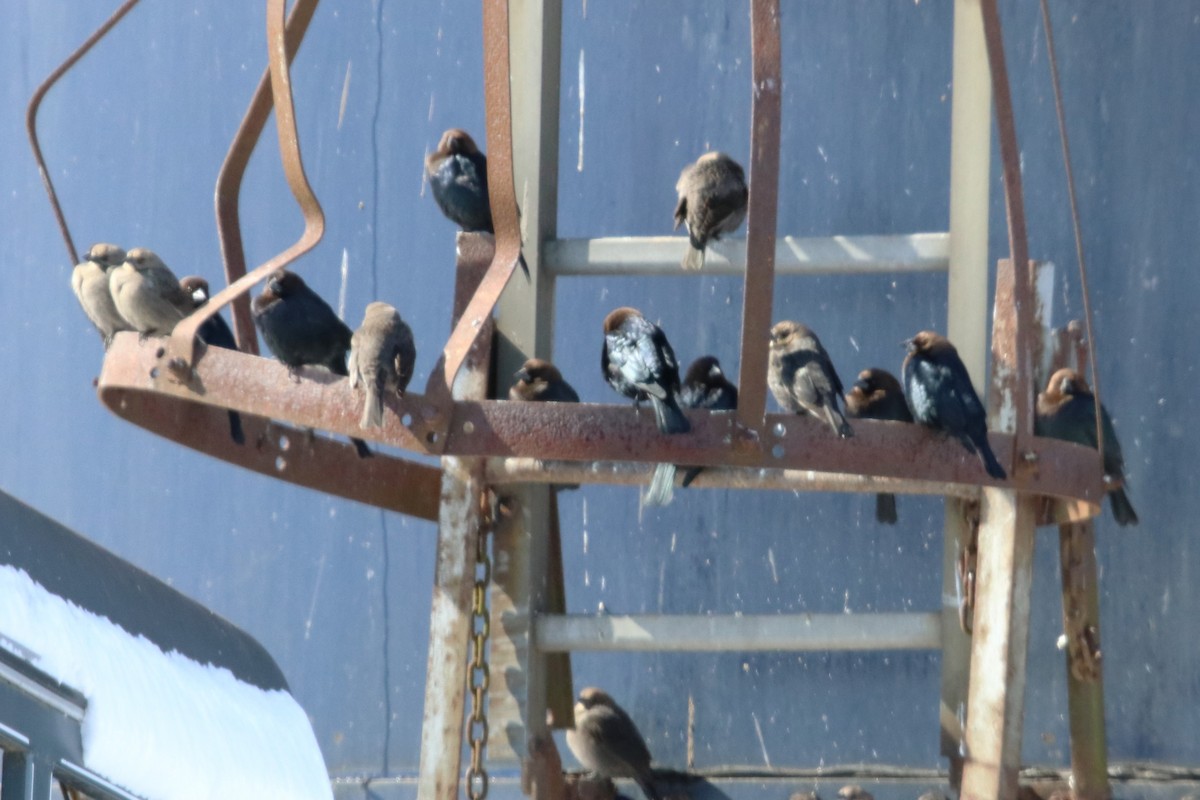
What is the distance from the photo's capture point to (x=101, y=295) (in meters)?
6.42

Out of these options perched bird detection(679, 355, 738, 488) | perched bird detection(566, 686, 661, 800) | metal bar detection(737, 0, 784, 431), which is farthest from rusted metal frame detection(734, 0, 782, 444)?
perched bird detection(566, 686, 661, 800)

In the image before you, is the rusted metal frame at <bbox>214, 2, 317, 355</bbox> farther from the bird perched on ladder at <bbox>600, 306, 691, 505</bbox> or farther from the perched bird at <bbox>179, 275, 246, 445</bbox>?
the bird perched on ladder at <bbox>600, 306, 691, 505</bbox>

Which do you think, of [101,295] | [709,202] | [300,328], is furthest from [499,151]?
[101,295]

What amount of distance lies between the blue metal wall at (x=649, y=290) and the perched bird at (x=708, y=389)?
1.04 metres

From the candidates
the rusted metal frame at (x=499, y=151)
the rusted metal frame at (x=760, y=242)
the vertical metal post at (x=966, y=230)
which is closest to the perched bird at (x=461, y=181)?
the vertical metal post at (x=966, y=230)

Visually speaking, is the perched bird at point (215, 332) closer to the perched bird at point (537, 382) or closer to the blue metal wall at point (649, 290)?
the perched bird at point (537, 382)

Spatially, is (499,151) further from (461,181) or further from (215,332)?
(461,181)

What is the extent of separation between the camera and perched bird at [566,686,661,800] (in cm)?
674

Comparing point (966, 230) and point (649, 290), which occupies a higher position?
point (649, 290)

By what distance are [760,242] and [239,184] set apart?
2.03 meters

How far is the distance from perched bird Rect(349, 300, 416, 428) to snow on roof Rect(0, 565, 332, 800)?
1.64 m

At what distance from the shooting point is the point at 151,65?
8133 mm

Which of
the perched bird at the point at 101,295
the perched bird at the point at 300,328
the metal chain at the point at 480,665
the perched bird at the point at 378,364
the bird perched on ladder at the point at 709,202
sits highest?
the bird perched on ladder at the point at 709,202

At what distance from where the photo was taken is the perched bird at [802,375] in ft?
16.2
